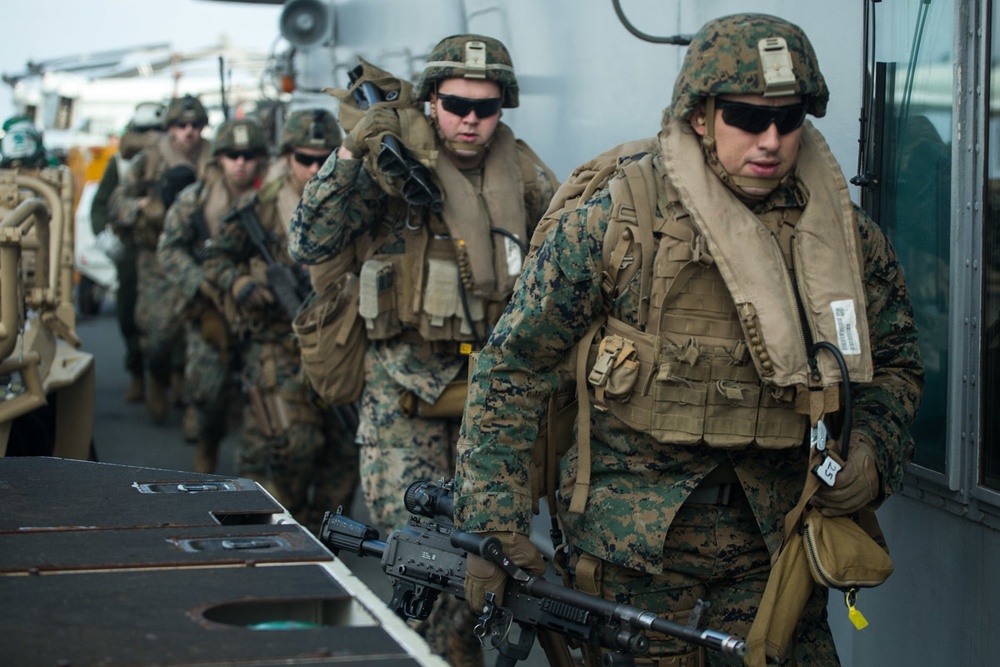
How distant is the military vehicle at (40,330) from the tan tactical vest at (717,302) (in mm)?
2540

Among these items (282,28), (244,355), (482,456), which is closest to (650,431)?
(482,456)

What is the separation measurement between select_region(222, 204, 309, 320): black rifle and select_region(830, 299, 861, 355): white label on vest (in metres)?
3.61

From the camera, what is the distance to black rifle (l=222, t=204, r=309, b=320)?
20.9ft

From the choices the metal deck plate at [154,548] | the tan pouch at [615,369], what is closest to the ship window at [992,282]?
the tan pouch at [615,369]

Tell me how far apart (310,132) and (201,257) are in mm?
1417

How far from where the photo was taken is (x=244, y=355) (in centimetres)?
682

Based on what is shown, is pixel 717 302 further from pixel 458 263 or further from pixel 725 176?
pixel 458 263

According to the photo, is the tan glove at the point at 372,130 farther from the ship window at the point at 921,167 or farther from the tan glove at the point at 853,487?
the tan glove at the point at 853,487

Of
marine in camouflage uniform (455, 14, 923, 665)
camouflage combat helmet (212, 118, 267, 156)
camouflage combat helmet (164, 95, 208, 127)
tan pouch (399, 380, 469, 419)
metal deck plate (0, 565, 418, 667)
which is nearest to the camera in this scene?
metal deck plate (0, 565, 418, 667)

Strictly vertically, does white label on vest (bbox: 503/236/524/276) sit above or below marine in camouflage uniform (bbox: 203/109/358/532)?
above

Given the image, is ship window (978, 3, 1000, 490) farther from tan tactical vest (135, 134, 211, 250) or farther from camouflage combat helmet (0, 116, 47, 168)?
tan tactical vest (135, 134, 211, 250)

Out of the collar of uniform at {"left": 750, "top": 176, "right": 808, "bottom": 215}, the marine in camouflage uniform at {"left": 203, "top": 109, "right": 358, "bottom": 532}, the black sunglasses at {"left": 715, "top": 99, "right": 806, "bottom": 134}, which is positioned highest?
the black sunglasses at {"left": 715, "top": 99, "right": 806, "bottom": 134}

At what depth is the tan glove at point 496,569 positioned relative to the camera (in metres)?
3.15

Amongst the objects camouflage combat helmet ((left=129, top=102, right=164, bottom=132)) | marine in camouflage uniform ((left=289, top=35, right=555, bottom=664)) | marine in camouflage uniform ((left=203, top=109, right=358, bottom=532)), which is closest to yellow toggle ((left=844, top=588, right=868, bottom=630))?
marine in camouflage uniform ((left=289, top=35, right=555, bottom=664))
